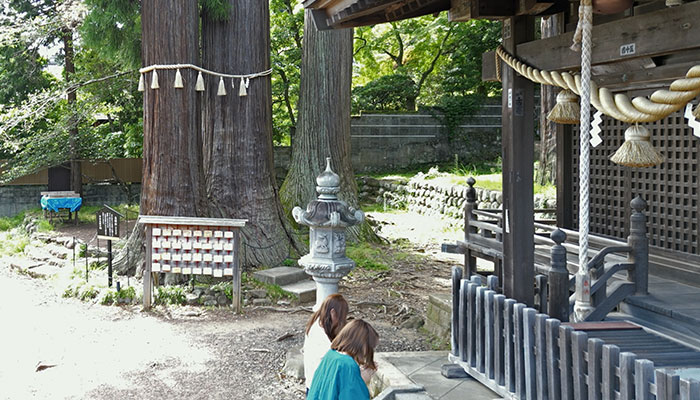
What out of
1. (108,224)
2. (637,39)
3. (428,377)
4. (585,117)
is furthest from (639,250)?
(108,224)

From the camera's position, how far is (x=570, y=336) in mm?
4516

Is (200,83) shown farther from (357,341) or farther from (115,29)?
(357,341)

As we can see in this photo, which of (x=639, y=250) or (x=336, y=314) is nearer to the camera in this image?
(x=336, y=314)

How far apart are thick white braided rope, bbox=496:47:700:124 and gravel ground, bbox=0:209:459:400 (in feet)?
12.8

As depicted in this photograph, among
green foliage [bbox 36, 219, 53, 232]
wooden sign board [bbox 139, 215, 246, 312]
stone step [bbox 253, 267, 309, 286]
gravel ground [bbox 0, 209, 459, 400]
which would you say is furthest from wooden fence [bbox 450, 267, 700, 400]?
green foliage [bbox 36, 219, 53, 232]

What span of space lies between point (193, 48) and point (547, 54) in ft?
24.0

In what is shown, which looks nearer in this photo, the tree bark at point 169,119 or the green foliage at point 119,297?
the green foliage at point 119,297

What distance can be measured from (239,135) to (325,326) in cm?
790

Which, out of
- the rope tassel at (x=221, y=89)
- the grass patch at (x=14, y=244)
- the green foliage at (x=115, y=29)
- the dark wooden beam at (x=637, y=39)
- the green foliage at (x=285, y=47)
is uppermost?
the green foliage at (x=285, y=47)

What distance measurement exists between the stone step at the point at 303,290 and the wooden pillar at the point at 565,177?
3735 mm

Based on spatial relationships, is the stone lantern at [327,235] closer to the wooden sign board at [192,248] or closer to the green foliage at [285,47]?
the wooden sign board at [192,248]

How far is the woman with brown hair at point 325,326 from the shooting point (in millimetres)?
4633

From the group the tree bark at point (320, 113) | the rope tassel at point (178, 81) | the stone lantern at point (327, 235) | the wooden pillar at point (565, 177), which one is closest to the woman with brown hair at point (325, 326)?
the stone lantern at point (327, 235)

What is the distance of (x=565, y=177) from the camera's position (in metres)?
9.58
